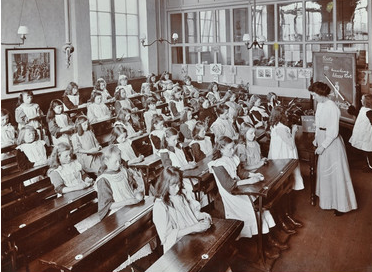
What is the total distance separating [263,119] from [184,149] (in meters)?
2.07

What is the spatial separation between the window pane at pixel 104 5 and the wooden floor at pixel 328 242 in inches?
262

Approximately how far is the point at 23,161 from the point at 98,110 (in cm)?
302

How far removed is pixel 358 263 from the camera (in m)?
3.36

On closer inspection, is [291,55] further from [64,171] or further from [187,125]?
[64,171]

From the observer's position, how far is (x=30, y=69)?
7215mm

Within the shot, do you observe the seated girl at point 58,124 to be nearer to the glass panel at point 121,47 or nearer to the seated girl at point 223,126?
the seated girl at point 223,126

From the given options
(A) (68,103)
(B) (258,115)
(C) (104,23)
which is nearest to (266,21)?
(B) (258,115)

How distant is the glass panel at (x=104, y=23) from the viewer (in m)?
9.27

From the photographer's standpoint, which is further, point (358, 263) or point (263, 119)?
point (263, 119)

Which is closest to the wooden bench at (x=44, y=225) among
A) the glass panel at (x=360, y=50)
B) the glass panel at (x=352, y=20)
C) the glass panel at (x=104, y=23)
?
the glass panel at (x=360, y=50)

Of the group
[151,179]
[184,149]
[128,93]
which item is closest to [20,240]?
[151,179]

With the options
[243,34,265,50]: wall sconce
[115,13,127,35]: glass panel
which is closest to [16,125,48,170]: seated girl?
[243,34,265,50]: wall sconce

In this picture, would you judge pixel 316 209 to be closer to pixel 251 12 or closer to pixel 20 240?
pixel 20 240

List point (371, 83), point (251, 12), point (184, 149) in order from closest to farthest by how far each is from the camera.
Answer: point (184, 149) → point (371, 83) → point (251, 12)
